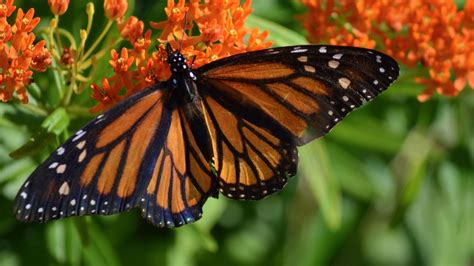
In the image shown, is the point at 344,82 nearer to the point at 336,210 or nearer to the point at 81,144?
the point at 81,144

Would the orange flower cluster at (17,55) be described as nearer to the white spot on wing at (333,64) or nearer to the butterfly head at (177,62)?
the butterfly head at (177,62)

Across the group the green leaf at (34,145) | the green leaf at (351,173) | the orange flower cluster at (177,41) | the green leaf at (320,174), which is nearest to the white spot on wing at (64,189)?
the green leaf at (34,145)

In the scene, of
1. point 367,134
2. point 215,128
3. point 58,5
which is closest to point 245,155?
point 215,128

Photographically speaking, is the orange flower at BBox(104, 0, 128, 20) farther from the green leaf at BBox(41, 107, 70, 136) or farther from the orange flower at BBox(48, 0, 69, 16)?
the green leaf at BBox(41, 107, 70, 136)

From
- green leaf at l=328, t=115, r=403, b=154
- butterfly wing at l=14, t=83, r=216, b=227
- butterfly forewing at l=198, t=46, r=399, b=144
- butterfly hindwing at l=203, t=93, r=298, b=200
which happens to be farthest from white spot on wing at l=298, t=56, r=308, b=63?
green leaf at l=328, t=115, r=403, b=154

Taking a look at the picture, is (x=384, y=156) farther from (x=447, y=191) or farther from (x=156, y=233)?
(x=156, y=233)

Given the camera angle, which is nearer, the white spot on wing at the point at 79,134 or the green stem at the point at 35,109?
the white spot on wing at the point at 79,134
